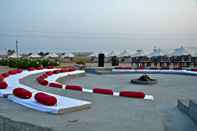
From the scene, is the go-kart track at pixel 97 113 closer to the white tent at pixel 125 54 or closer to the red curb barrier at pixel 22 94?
the red curb barrier at pixel 22 94

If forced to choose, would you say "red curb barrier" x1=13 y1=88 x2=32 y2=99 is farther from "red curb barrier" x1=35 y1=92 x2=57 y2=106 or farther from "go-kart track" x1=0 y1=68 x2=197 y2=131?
"red curb barrier" x1=35 y1=92 x2=57 y2=106

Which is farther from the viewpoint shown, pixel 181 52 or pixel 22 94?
pixel 181 52

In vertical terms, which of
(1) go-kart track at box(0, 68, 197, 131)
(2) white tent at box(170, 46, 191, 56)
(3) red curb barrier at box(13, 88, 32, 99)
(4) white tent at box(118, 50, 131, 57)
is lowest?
(1) go-kart track at box(0, 68, 197, 131)

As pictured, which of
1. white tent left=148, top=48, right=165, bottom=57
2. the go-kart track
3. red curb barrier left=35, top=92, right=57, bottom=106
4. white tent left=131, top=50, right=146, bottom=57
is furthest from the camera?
white tent left=131, top=50, right=146, bottom=57

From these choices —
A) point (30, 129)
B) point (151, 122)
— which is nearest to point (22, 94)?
point (30, 129)

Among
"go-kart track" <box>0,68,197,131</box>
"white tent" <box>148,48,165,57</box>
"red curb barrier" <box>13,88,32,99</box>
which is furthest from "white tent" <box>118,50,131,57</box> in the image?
"red curb barrier" <box>13,88,32,99</box>

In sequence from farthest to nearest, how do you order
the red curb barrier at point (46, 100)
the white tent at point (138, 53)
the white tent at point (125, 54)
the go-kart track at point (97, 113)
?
1. the white tent at point (125, 54)
2. the white tent at point (138, 53)
3. the red curb barrier at point (46, 100)
4. the go-kart track at point (97, 113)

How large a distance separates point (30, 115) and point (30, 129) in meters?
0.71

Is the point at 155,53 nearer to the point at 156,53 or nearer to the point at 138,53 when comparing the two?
the point at 156,53

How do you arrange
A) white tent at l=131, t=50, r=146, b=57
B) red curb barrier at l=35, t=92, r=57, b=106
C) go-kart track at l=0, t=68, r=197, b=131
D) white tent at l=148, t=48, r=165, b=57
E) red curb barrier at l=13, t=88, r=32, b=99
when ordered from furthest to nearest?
white tent at l=131, t=50, r=146, b=57 → white tent at l=148, t=48, r=165, b=57 → red curb barrier at l=13, t=88, r=32, b=99 → red curb barrier at l=35, t=92, r=57, b=106 → go-kart track at l=0, t=68, r=197, b=131

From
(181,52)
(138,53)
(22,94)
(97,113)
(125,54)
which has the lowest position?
(97,113)

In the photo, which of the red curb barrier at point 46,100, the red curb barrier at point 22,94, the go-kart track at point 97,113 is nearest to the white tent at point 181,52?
the go-kart track at point 97,113

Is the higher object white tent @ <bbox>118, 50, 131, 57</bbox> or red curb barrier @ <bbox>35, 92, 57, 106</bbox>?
white tent @ <bbox>118, 50, 131, 57</bbox>

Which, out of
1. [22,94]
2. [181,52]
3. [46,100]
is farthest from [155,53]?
[46,100]
